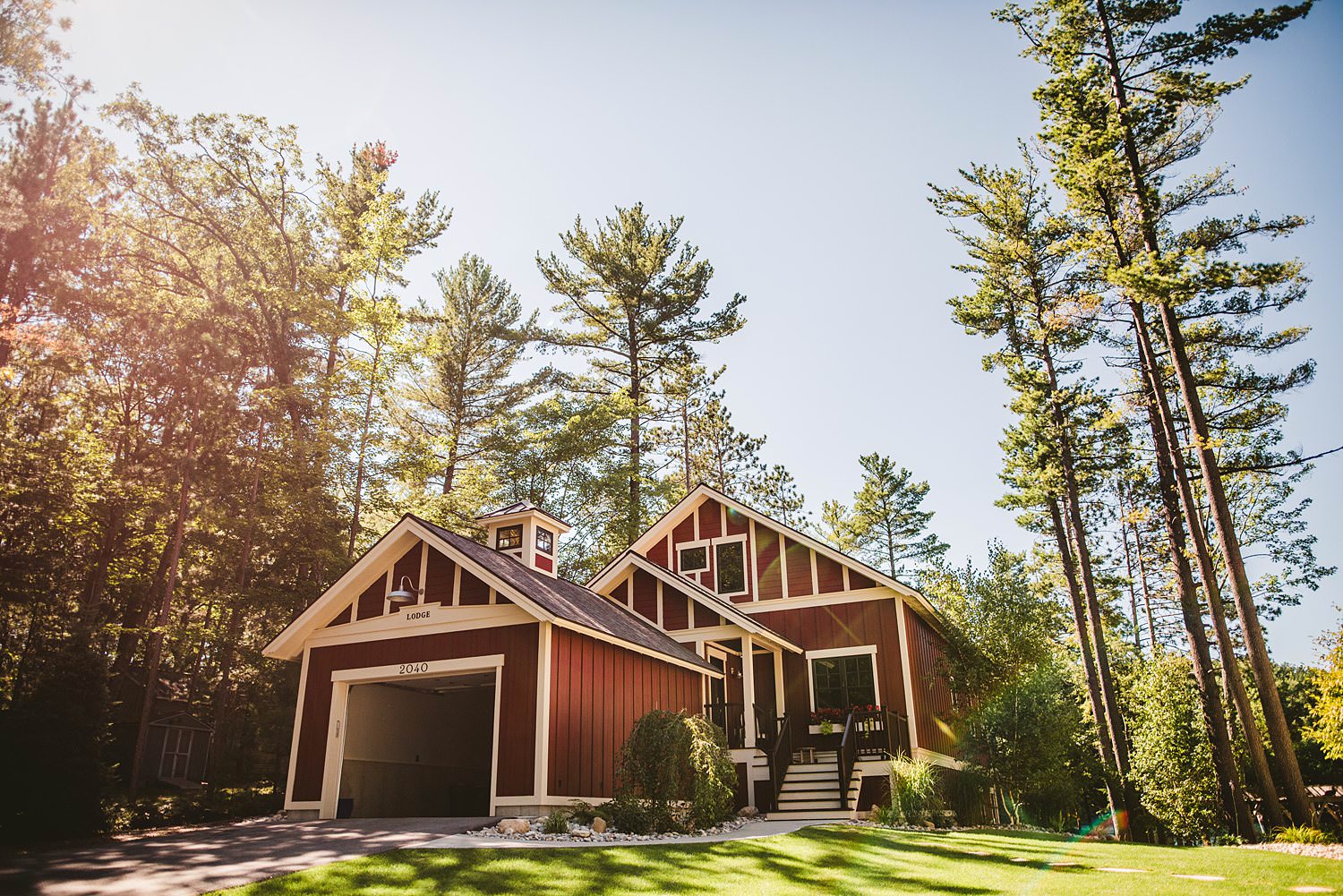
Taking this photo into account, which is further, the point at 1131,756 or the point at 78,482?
the point at 78,482

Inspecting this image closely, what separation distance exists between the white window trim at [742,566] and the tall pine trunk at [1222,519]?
1030 centimetres

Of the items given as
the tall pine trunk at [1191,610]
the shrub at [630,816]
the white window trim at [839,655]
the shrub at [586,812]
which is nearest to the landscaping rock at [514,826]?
the shrub at [586,812]

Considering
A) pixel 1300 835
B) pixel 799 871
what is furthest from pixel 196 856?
pixel 1300 835

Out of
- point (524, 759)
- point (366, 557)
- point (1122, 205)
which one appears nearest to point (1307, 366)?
point (1122, 205)

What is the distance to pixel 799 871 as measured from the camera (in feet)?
27.4

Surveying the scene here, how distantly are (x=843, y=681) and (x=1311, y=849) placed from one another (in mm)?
9311

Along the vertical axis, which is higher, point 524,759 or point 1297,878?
point 524,759

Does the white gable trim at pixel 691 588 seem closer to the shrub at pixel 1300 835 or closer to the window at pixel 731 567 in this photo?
the window at pixel 731 567

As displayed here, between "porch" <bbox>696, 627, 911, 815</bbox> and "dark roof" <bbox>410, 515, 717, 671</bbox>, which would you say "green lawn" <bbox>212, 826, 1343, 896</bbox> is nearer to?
"dark roof" <bbox>410, 515, 717, 671</bbox>

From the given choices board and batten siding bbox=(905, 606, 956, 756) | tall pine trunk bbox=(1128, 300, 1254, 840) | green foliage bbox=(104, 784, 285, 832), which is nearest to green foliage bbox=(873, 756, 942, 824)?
board and batten siding bbox=(905, 606, 956, 756)

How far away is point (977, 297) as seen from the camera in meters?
20.6

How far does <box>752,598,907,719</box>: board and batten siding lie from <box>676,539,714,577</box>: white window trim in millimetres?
2224

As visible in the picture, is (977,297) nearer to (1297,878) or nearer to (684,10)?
(684,10)

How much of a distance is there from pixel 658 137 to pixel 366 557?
8.69 meters
